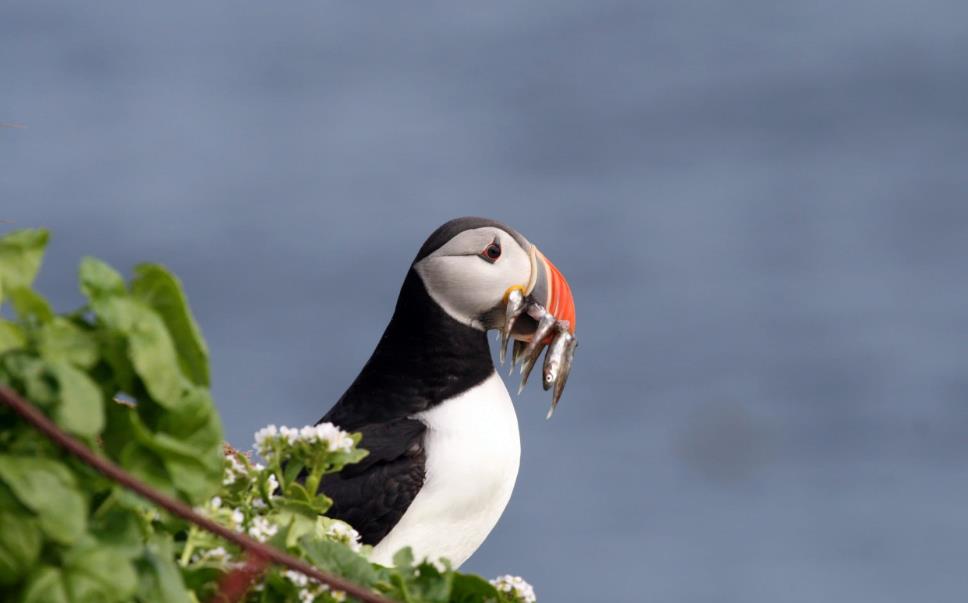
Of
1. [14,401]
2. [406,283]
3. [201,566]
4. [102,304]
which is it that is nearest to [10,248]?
[102,304]

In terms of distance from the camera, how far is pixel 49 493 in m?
2.80

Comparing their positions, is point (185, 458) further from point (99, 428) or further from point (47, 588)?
point (47, 588)

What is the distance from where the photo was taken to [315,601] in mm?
3666

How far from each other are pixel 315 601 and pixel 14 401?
47.4 inches

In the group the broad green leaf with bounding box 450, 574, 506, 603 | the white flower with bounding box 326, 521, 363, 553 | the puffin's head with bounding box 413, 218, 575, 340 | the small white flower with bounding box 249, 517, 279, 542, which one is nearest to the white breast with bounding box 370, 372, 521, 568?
the puffin's head with bounding box 413, 218, 575, 340

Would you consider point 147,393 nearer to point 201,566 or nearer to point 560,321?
point 201,566

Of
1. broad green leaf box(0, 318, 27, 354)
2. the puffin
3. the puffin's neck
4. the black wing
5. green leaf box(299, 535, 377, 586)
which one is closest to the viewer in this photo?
broad green leaf box(0, 318, 27, 354)

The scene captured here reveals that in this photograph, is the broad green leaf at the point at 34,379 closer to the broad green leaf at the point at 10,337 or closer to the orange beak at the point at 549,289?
the broad green leaf at the point at 10,337

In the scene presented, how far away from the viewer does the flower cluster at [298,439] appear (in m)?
4.16

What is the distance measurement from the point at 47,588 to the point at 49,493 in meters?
0.19

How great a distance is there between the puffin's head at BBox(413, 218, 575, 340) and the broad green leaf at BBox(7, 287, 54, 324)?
4535 mm

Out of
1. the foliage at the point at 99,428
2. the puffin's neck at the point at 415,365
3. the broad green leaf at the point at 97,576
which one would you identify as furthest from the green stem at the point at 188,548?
the puffin's neck at the point at 415,365

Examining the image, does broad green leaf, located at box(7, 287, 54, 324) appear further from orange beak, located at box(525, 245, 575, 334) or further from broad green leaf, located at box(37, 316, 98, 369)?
orange beak, located at box(525, 245, 575, 334)

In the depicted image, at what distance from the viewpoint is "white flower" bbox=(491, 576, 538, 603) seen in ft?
13.5
